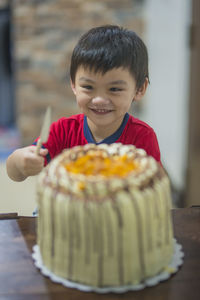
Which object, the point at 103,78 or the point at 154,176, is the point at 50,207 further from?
the point at 103,78

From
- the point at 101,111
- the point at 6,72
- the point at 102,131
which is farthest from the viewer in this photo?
the point at 6,72

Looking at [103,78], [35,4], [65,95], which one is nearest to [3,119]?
[65,95]

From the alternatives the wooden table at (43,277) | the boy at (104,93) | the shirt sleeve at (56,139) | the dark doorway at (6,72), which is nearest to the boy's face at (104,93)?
the boy at (104,93)

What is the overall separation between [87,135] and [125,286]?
48 cm

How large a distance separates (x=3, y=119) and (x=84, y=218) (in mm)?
2589

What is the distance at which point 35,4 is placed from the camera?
2715 mm

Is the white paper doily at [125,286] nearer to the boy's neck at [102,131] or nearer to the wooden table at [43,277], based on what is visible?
the wooden table at [43,277]

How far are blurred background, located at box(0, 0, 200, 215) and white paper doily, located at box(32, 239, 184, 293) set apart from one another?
1.56 meters

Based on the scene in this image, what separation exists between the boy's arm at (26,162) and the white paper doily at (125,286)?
0.57 ft

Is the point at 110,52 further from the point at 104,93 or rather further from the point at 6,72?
the point at 6,72

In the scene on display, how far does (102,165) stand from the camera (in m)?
0.76

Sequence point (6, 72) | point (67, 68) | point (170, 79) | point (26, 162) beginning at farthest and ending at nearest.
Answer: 1. point (6, 72)
2. point (67, 68)
3. point (170, 79)
4. point (26, 162)

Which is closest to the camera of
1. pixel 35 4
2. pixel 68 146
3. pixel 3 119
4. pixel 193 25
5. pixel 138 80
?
pixel 138 80

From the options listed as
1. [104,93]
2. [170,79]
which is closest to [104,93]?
[104,93]
